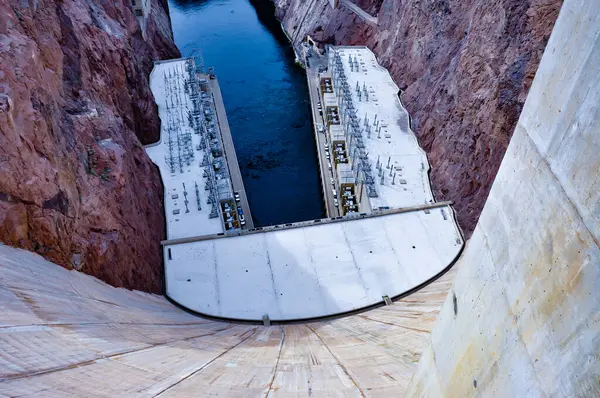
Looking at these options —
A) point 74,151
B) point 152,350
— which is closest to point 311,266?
point 74,151

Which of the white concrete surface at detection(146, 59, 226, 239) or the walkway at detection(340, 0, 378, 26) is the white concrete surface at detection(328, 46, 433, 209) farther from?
the white concrete surface at detection(146, 59, 226, 239)

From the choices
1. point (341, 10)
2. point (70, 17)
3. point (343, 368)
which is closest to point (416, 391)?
point (343, 368)

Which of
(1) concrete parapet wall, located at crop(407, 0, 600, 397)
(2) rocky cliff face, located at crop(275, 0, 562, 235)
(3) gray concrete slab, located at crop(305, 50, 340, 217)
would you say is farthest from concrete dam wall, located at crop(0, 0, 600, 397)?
(3) gray concrete slab, located at crop(305, 50, 340, 217)

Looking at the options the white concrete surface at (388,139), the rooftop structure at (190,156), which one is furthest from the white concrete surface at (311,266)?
the rooftop structure at (190,156)

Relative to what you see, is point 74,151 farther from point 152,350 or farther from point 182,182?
point 152,350

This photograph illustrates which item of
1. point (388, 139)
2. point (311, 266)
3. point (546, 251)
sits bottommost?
point (311, 266)
